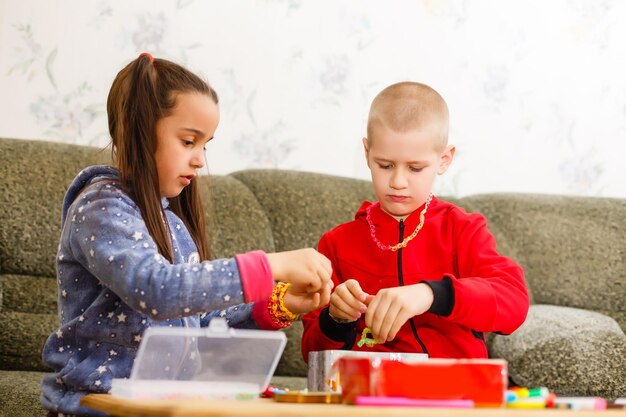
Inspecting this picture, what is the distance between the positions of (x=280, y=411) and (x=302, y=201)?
1558 mm

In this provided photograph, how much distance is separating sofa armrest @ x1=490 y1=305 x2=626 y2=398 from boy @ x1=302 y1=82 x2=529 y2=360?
17.4 inches

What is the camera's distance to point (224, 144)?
2.55 meters

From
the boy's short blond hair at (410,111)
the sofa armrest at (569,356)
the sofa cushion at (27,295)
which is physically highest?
the boy's short blond hair at (410,111)

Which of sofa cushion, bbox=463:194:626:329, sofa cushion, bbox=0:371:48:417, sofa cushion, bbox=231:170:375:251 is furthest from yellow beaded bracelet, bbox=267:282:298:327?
sofa cushion, bbox=463:194:626:329

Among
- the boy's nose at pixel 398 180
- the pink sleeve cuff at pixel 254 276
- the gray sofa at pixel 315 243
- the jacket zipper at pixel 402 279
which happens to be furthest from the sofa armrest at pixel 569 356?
the pink sleeve cuff at pixel 254 276

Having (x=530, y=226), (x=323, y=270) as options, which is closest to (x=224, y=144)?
(x=530, y=226)

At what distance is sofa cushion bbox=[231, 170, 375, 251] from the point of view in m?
2.23

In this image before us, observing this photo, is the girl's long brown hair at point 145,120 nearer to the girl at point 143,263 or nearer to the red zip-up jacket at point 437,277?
the girl at point 143,263

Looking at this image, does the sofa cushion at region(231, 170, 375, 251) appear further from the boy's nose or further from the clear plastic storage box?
the clear plastic storage box

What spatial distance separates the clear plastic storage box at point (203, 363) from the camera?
93 centimetres

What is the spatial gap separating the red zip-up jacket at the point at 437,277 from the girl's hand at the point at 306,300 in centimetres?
13

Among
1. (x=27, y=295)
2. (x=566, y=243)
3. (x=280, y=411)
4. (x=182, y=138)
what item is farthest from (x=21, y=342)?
(x=566, y=243)

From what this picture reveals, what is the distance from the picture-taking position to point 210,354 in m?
0.99

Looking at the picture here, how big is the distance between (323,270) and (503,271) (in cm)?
42
